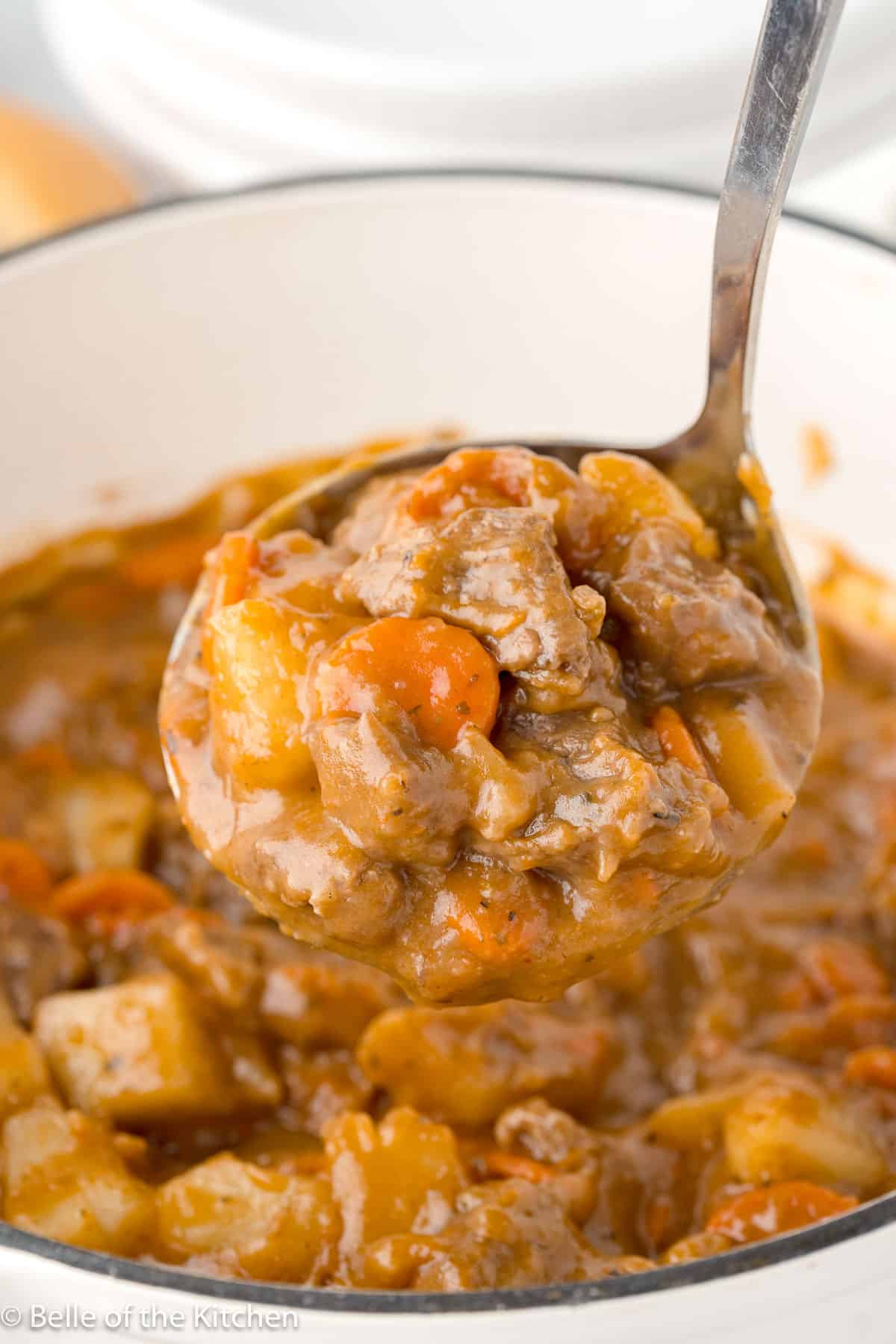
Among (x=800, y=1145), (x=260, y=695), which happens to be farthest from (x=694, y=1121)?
(x=260, y=695)

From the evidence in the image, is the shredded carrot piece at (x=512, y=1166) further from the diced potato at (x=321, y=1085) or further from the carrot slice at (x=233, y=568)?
the carrot slice at (x=233, y=568)

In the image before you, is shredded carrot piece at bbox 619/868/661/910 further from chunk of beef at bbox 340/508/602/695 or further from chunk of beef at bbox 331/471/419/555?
chunk of beef at bbox 331/471/419/555

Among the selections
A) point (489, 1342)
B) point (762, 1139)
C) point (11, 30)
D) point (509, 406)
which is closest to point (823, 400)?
point (509, 406)

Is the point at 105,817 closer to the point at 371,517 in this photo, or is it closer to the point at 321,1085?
the point at 321,1085

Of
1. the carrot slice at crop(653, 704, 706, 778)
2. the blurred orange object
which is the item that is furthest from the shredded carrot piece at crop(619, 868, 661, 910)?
the blurred orange object

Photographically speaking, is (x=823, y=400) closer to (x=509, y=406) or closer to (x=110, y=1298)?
(x=509, y=406)
